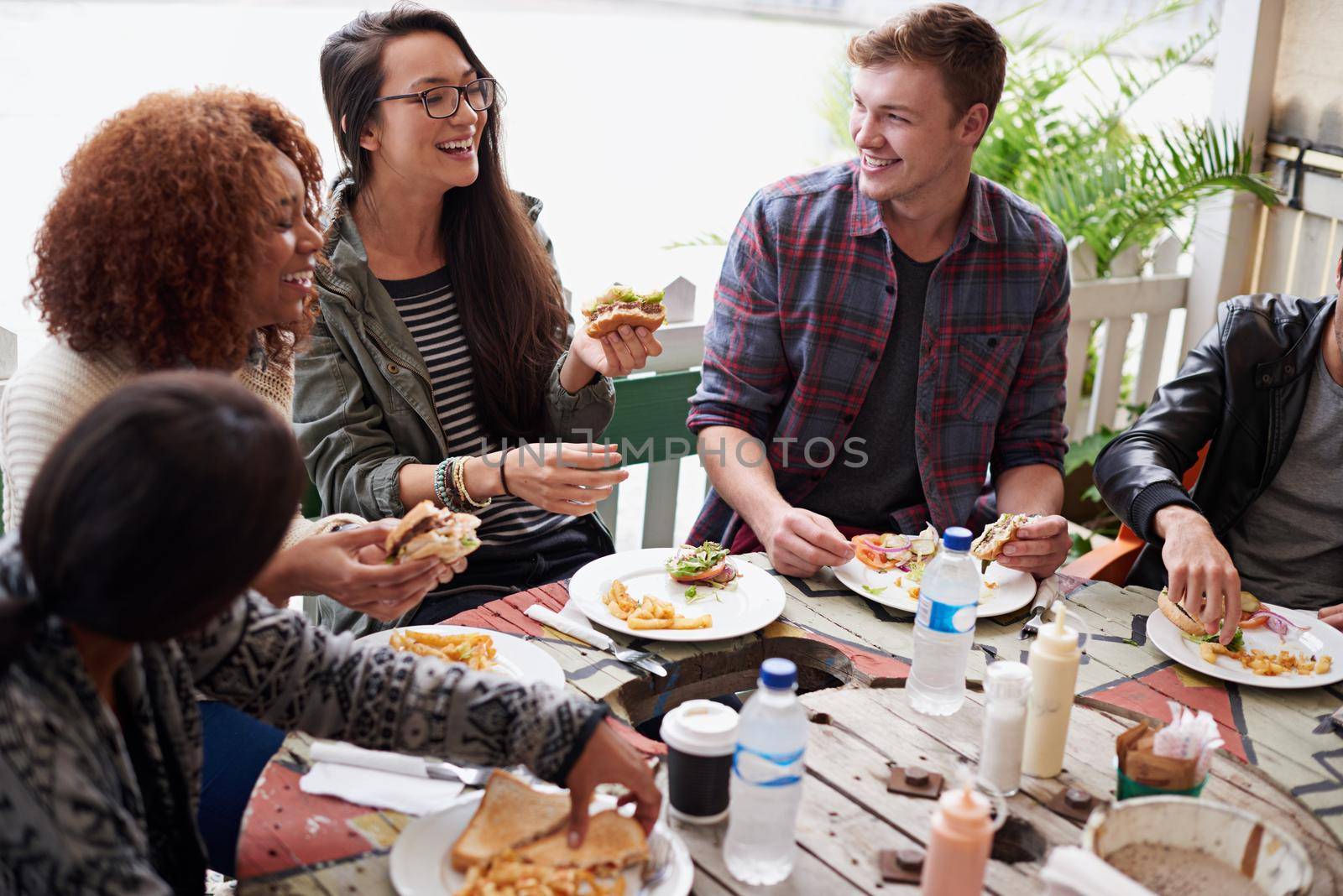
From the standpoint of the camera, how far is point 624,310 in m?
2.55

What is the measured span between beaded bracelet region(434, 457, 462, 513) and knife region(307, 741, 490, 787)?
2.78ft

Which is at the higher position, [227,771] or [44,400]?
[44,400]

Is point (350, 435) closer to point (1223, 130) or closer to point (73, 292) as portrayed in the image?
point (73, 292)

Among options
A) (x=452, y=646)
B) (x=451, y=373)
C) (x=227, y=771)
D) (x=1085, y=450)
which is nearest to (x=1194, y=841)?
(x=452, y=646)

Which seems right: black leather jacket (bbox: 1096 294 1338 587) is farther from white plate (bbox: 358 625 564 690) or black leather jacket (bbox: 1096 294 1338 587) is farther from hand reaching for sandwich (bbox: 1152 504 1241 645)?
white plate (bbox: 358 625 564 690)

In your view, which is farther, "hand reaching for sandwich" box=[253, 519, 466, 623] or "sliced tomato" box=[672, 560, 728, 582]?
"sliced tomato" box=[672, 560, 728, 582]

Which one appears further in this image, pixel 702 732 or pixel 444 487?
pixel 444 487

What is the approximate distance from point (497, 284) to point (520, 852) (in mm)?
1633

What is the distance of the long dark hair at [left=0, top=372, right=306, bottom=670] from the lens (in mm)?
1188

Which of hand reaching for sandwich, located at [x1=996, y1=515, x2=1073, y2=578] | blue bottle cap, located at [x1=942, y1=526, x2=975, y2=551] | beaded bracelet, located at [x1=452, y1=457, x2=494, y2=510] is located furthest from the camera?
beaded bracelet, located at [x1=452, y1=457, x2=494, y2=510]

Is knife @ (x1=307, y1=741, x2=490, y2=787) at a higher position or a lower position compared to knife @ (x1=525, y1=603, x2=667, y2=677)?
lower

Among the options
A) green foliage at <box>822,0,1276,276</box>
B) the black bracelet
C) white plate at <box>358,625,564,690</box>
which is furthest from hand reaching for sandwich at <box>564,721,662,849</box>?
green foliage at <box>822,0,1276,276</box>

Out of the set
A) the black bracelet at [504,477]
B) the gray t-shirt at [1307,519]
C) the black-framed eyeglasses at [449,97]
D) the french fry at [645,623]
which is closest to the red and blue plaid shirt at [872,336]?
the gray t-shirt at [1307,519]

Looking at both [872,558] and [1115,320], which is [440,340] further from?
[1115,320]
